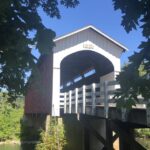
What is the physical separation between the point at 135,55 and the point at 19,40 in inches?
65.4

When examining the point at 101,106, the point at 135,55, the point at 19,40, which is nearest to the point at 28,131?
the point at 101,106

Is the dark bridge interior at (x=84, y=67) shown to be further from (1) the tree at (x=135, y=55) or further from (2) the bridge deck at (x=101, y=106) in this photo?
(1) the tree at (x=135, y=55)

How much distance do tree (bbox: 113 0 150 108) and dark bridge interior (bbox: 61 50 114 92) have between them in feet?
49.6

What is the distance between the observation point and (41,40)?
4.91 m

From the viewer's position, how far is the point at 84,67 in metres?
24.2

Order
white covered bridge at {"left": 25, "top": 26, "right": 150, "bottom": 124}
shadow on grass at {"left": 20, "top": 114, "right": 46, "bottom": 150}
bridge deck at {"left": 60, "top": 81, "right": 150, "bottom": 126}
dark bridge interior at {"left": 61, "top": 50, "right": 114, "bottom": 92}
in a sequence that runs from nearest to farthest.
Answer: bridge deck at {"left": 60, "top": 81, "right": 150, "bottom": 126}, white covered bridge at {"left": 25, "top": 26, "right": 150, "bottom": 124}, dark bridge interior at {"left": 61, "top": 50, "right": 114, "bottom": 92}, shadow on grass at {"left": 20, "top": 114, "right": 46, "bottom": 150}

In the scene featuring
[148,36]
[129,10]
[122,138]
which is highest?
[129,10]

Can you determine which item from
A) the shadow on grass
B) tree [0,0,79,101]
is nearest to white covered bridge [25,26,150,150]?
tree [0,0,79,101]

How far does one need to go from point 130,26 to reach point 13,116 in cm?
3448

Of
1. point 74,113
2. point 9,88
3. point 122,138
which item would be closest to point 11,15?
point 9,88

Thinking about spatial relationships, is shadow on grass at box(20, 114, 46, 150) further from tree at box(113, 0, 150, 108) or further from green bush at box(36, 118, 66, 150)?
tree at box(113, 0, 150, 108)

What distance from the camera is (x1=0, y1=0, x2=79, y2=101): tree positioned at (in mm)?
4742

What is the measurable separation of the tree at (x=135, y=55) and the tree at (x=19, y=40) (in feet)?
4.35

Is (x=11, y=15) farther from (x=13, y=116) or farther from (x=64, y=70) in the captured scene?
(x=13, y=116)
